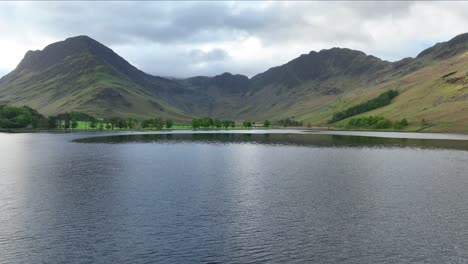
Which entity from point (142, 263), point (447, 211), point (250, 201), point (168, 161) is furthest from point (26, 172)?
point (447, 211)

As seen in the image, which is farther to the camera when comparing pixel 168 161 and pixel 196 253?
pixel 168 161

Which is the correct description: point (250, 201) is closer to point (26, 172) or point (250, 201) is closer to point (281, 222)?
point (281, 222)

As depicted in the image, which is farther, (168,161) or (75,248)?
(168,161)

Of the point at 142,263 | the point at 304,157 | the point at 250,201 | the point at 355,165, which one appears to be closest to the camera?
the point at 142,263

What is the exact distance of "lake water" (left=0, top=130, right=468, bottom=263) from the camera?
4275 centimetres

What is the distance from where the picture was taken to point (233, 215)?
5816cm

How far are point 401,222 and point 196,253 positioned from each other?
1234 inches

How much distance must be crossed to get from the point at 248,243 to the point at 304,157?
96190mm

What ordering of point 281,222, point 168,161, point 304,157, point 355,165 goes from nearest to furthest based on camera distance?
point 281,222, point 355,165, point 168,161, point 304,157

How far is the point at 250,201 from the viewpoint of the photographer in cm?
6738

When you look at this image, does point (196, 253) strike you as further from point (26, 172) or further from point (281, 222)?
point (26, 172)

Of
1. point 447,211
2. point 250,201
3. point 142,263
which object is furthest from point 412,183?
point 142,263

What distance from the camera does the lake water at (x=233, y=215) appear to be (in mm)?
42750

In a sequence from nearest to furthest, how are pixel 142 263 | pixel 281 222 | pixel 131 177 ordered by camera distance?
pixel 142 263 → pixel 281 222 → pixel 131 177
